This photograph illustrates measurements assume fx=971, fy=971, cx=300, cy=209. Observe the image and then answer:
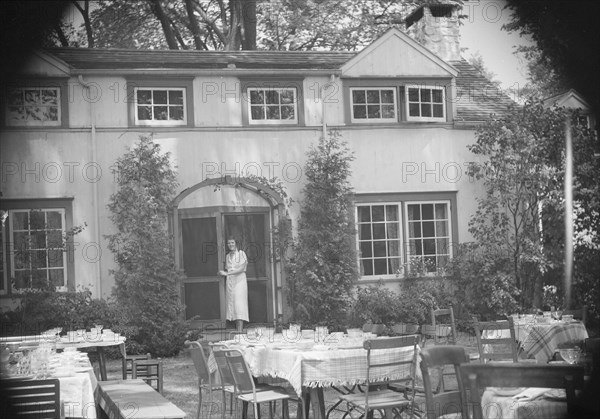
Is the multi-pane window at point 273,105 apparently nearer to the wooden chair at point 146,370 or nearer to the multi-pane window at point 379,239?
the multi-pane window at point 379,239

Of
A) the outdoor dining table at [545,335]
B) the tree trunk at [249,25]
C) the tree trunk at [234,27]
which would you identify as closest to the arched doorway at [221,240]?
the outdoor dining table at [545,335]

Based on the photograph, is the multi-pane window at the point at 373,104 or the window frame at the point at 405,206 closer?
the window frame at the point at 405,206

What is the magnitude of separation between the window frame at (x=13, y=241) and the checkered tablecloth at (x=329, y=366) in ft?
23.3

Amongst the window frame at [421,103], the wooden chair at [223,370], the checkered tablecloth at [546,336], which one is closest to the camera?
the wooden chair at [223,370]

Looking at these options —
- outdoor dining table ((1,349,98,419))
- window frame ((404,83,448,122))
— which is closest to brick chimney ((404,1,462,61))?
window frame ((404,83,448,122))

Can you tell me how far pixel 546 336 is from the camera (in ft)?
26.5

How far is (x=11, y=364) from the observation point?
570cm

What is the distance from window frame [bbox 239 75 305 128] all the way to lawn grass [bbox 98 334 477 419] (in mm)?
3545

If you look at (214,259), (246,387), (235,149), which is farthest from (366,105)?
(246,387)

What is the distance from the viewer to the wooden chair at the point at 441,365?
4129 mm

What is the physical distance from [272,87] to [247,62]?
19.7 inches

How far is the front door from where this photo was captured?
1323 centimetres

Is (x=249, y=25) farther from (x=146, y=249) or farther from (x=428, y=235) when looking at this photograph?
(x=146, y=249)

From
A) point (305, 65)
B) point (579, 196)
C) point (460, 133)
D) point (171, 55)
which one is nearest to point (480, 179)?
point (460, 133)
